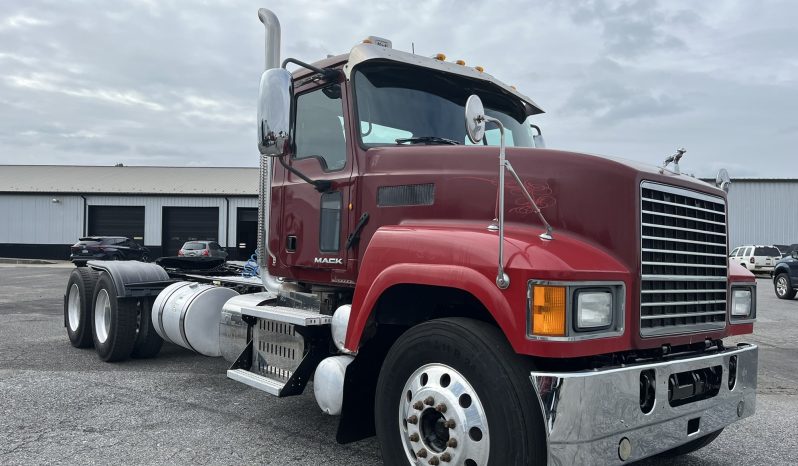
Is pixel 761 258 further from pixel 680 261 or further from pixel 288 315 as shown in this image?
pixel 288 315

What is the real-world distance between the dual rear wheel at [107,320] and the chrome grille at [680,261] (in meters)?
5.76

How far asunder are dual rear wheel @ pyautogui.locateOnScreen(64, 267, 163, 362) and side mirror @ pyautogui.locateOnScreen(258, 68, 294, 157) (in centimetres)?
401

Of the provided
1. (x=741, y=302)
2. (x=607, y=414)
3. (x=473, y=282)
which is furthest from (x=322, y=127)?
(x=741, y=302)

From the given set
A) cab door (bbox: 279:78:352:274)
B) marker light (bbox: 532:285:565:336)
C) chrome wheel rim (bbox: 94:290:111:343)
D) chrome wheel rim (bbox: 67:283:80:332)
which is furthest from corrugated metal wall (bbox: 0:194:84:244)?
marker light (bbox: 532:285:565:336)

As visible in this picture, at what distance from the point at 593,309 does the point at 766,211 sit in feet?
145

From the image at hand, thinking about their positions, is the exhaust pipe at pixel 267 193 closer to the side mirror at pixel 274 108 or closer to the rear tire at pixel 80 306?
the side mirror at pixel 274 108

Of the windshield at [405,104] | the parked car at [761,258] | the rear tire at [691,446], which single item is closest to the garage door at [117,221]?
the parked car at [761,258]

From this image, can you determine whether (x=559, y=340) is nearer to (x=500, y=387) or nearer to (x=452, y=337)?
(x=500, y=387)

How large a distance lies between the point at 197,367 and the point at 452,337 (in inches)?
190

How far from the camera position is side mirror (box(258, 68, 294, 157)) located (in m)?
4.10

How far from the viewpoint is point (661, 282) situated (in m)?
3.41

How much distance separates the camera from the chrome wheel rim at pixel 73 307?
325 inches

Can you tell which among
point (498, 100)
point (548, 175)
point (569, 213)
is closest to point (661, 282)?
point (569, 213)

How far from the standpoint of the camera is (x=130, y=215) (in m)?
39.0
